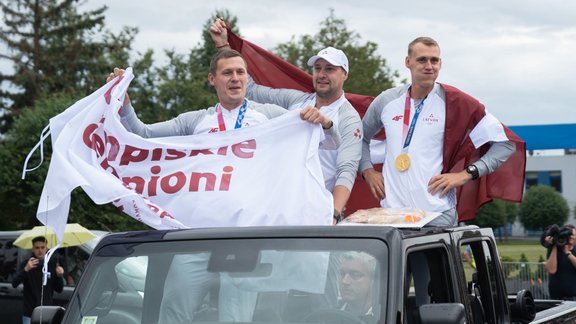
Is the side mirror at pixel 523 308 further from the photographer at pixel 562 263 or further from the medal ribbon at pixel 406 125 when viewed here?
the photographer at pixel 562 263

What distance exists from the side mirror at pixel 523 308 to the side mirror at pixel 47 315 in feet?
9.04

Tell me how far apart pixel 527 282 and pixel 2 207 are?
14740 millimetres

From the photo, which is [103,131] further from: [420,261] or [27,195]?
[27,195]

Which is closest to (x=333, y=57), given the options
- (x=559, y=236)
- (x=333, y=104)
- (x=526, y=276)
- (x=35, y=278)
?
(x=333, y=104)

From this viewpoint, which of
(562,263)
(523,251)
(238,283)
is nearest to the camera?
(238,283)

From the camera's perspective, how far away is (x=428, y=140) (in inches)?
249

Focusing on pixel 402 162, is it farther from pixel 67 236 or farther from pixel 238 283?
pixel 67 236

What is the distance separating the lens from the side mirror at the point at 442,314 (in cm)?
404

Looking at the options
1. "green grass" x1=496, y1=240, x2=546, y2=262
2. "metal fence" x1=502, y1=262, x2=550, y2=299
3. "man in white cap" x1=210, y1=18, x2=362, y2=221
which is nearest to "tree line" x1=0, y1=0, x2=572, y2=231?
"green grass" x1=496, y1=240, x2=546, y2=262

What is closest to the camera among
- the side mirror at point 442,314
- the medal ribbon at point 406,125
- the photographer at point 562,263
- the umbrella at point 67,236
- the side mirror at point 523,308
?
the side mirror at point 442,314

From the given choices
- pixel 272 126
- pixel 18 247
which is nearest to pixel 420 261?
pixel 272 126

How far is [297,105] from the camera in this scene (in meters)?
6.89

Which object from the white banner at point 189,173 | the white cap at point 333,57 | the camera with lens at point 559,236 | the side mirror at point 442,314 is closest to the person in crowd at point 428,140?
the white cap at point 333,57

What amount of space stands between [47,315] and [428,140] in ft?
8.75
